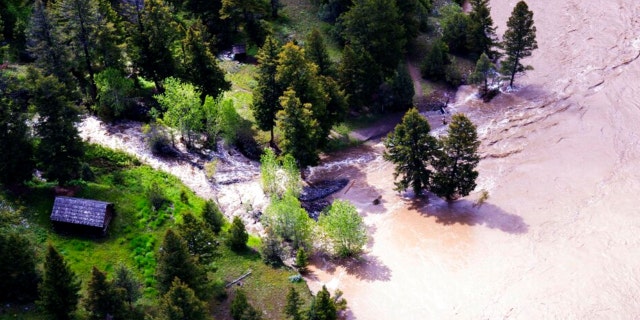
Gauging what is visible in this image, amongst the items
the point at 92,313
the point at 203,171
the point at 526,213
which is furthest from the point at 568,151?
the point at 92,313

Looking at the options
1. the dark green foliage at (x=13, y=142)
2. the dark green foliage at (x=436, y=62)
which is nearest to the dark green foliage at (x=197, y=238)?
the dark green foliage at (x=13, y=142)

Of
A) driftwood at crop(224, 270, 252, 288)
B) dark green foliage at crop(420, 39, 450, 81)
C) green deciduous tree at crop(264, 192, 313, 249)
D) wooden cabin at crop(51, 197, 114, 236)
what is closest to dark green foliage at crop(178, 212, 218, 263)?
driftwood at crop(224, 270, 252, 288)

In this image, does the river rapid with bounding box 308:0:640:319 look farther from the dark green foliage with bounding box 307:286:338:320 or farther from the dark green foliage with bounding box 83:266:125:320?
the dark green foliage with bounding box 83:266:125:320

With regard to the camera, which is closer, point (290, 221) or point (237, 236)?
point (237, 236)

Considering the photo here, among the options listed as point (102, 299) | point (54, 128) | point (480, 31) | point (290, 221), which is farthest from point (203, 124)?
point (480, 31)

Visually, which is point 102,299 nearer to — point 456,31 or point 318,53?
point 318,53
